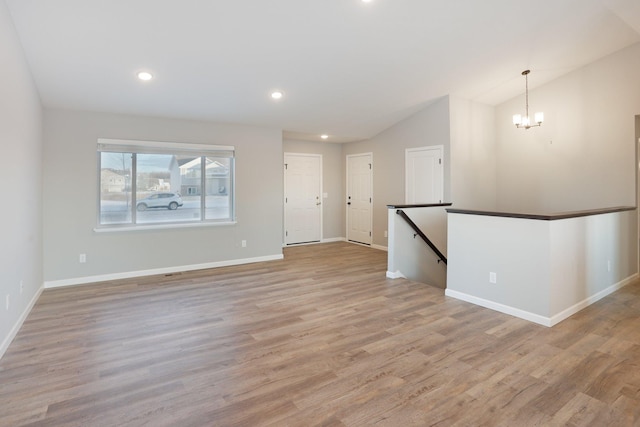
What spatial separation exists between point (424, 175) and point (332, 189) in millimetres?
2703

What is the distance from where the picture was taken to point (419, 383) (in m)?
2.32

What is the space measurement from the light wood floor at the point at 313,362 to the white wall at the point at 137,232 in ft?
2.66

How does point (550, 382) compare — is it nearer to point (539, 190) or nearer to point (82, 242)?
point (539, 190)

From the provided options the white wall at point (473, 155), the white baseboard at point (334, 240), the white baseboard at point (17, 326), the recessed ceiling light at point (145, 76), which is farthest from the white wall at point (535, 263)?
the white baseboard at point (334, 240)

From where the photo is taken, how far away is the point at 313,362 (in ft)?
8.55

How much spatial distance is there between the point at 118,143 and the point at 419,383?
4.88 metres

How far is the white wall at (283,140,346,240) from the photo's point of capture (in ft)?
27.1

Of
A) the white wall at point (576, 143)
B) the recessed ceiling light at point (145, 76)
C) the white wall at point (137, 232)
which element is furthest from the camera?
the white wall at point (576, 143)

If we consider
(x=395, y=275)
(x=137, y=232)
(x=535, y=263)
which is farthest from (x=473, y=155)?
(x=137, y=232)

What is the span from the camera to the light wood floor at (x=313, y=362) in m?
2.03

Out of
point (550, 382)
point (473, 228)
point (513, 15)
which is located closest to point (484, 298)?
point (473, 228)

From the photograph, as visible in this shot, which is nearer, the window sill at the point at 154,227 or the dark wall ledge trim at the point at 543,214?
the dark wall ledge trim at the point at 543,214

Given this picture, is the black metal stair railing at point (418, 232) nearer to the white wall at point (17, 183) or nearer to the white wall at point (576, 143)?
the white wall at point (576, 143)

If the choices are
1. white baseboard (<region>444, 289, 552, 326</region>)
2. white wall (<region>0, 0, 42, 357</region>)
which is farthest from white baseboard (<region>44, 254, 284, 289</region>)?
white baseboard (<region>444, 289, 552, 326</region>)
